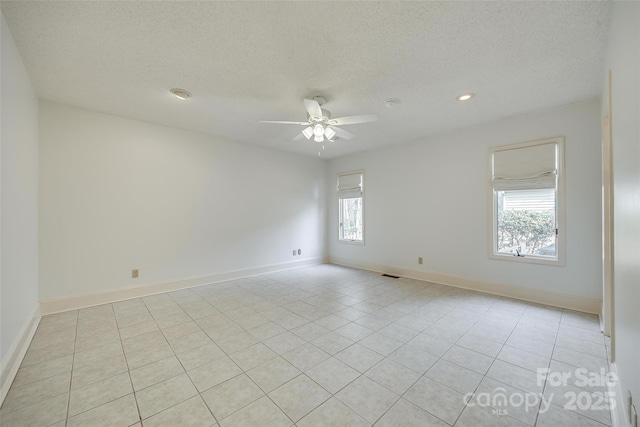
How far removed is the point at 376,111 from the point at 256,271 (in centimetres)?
359

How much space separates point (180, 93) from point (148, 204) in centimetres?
186

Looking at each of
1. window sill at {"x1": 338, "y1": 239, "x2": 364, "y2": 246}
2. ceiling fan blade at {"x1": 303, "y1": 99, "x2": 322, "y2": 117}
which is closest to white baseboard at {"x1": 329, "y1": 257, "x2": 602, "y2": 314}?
window sill at {"x1": 338, "y1": 239, "x2": 364, "y2": 246}

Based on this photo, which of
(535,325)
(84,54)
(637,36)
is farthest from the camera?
(535,325)

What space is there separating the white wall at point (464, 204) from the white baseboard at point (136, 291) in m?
2.25

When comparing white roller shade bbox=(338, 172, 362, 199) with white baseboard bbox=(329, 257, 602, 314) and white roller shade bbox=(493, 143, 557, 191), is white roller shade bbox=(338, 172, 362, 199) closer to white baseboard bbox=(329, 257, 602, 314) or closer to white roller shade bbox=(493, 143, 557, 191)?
white baseboard bbox=(329, 257, 602, 314)

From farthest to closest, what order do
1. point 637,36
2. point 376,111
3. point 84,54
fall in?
point 376,111, point 84,54, point 637,36

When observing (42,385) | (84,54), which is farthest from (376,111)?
(42,385)

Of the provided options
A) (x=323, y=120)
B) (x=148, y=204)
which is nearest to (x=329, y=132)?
(x=323, y=120)

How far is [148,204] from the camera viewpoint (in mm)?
3830

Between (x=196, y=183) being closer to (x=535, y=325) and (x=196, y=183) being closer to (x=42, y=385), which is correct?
(x=42, y=385)

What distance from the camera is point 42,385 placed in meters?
1.81

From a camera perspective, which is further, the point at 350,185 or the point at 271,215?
the point at 350,185

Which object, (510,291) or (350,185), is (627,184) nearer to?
(510,291)

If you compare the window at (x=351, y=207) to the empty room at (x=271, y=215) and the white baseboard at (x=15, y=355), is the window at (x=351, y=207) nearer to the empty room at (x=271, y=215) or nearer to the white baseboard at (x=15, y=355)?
the empty room at (x=271, y=215)
